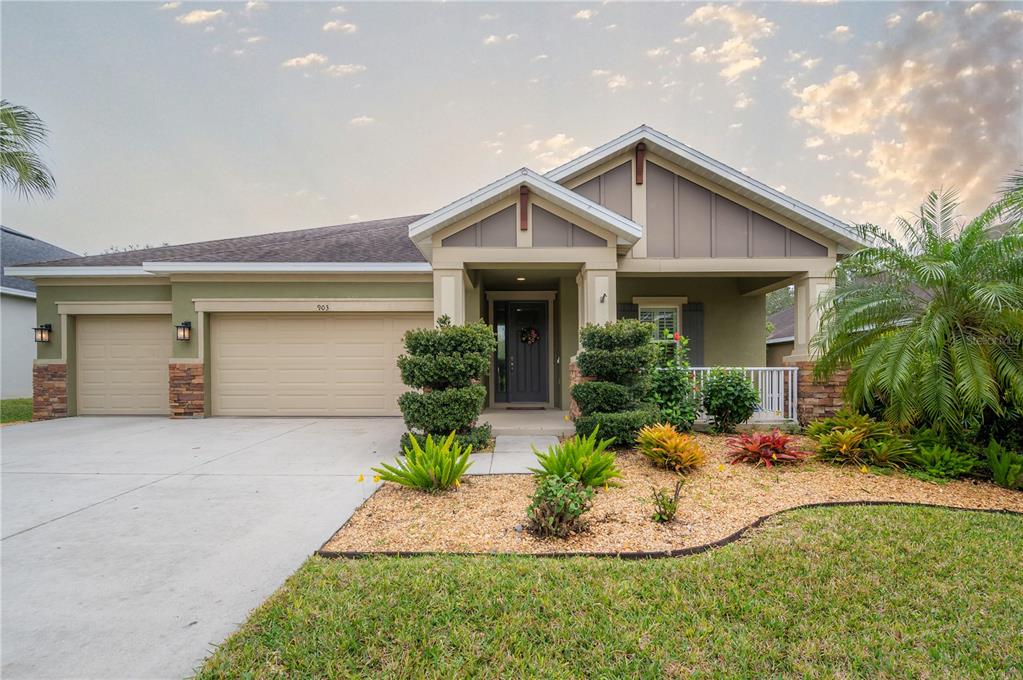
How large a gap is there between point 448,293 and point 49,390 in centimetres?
1002

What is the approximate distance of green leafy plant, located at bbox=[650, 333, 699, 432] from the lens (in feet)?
22.2

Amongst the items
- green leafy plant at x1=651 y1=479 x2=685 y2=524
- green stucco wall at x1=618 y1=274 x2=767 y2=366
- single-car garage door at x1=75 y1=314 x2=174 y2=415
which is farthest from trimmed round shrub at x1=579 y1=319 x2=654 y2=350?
single-car garage door at x1=75 y1=314 x2=174 y2=415

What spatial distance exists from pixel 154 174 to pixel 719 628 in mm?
20441

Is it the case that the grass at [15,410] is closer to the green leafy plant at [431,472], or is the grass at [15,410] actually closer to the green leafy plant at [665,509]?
the green leafy plant at [431,472]

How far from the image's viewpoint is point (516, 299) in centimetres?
1070

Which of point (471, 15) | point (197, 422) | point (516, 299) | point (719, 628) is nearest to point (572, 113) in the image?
point (471, 15)

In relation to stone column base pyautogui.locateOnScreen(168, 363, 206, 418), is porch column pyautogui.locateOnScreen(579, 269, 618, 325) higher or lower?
higher

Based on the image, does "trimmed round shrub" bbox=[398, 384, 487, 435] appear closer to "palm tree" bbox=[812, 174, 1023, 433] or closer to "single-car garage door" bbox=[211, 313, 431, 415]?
"single-car garage door" bbox=[211, 313, 431, 415]

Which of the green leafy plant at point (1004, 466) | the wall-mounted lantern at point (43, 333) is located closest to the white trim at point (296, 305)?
the wall-mounted lantern at point (43, 333)

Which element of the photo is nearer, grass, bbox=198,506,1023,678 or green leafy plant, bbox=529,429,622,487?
grass, bbox=198,506,1023,678

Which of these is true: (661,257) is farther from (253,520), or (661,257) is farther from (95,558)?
(95,558)

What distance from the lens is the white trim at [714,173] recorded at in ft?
25.1

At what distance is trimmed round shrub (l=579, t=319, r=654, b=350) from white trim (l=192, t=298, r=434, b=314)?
4675 millimetres

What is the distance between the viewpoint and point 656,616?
2.43 metres
